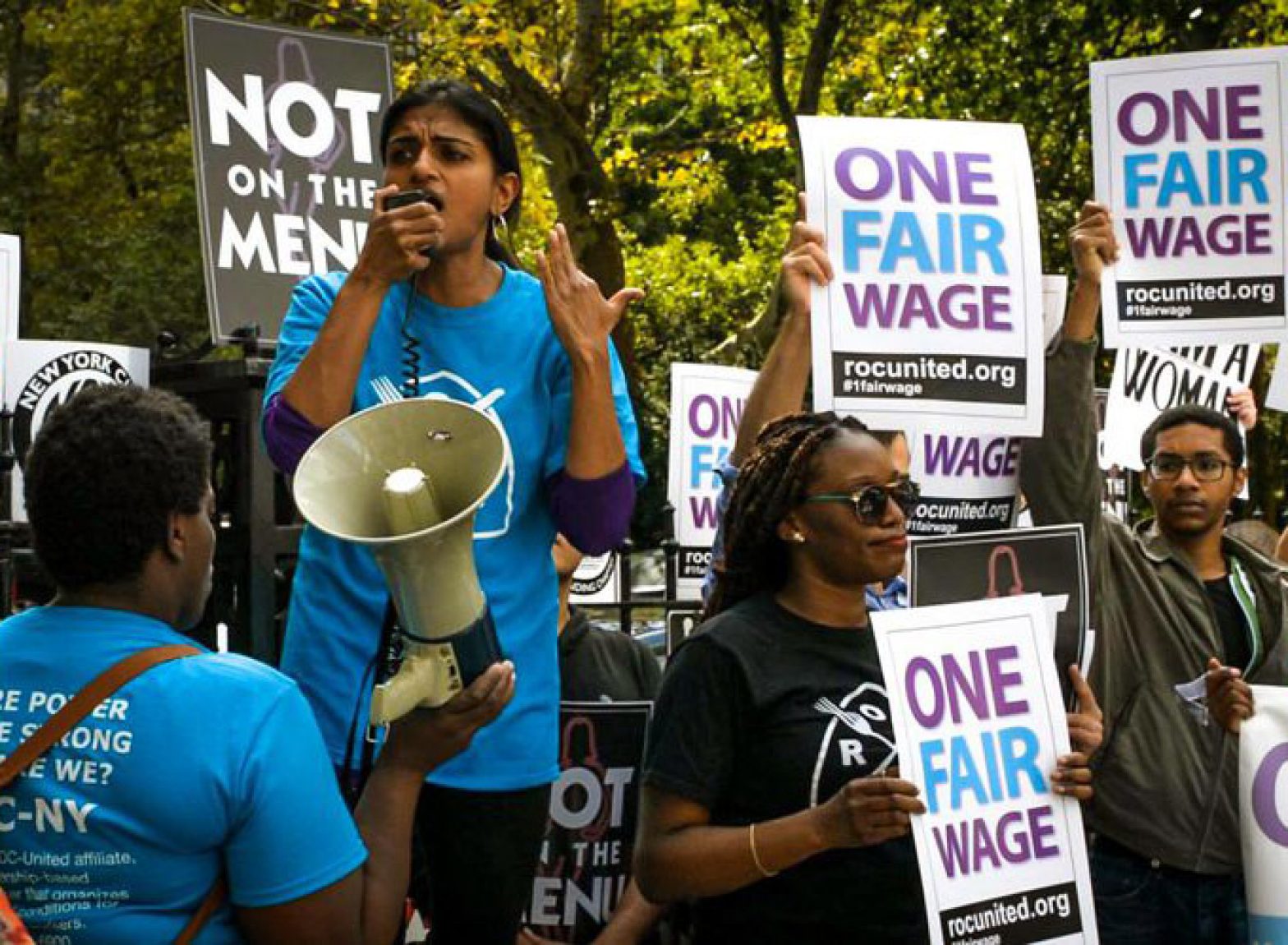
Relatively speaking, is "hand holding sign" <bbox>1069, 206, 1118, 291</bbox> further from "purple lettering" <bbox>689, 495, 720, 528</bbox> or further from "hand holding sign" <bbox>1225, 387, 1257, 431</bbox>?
"purple lettering" <bbox>689, 495, 720, 528</bbox>

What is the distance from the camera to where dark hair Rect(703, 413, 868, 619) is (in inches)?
152

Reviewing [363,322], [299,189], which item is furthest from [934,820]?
[299,189]

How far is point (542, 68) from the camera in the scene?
48.6 ft

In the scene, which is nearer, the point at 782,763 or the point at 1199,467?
the point at 782,763

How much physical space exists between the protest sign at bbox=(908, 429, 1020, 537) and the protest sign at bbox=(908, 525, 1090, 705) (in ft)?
1.48

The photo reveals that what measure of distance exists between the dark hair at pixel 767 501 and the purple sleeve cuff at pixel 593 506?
16.4 inches

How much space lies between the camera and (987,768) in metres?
3.65

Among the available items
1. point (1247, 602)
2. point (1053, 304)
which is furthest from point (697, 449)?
point (1247, 602)

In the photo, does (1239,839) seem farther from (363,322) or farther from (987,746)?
(363,322)

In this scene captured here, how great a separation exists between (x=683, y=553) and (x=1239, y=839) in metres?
4.08

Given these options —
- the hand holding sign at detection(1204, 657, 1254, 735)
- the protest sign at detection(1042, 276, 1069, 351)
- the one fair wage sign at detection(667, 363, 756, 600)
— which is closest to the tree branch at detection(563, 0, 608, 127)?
the one fair wage sign at detection(667, 363, 756, 600)

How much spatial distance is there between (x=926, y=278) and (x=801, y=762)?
1486 millimetres

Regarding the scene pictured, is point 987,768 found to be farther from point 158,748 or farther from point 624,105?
point 624,105

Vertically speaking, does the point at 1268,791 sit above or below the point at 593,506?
below
